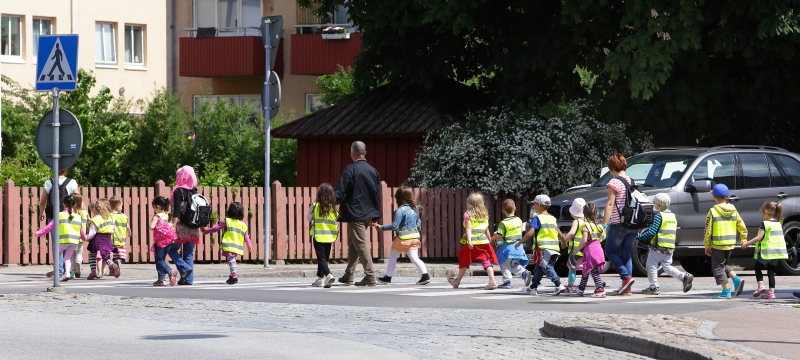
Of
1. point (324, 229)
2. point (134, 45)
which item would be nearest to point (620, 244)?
point (324, 229)

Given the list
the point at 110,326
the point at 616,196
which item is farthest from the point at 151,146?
the point at 110,326

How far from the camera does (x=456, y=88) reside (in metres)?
29.4

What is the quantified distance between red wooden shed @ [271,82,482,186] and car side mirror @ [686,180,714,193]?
28.8ft

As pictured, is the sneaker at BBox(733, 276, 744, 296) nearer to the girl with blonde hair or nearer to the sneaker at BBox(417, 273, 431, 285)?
the girl with blonde hair

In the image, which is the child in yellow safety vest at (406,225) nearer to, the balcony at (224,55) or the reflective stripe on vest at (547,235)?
the reflective stripe on vest at (547,235)

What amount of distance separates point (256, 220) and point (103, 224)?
16.1 ft

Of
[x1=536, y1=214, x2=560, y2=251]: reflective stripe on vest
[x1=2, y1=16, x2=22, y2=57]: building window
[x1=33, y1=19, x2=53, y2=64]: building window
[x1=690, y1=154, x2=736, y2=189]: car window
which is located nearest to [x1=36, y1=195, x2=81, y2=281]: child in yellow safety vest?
[x1=536, y1=214, x2=560, y2=251]: reflective stripe on vest

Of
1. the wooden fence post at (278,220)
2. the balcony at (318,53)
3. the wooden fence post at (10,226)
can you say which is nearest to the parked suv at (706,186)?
the wooden fence post at (278,220)

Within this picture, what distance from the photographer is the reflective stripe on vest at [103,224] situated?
64.0 ft

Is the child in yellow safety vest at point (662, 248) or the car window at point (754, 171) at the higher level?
the car window at point (754, 171)

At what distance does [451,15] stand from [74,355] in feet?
55.9

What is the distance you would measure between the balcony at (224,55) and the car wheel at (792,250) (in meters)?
25.4

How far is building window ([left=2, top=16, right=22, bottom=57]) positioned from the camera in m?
44.8

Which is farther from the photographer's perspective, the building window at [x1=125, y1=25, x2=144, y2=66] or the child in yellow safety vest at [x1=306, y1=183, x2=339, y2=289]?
the building window at [x1=125, y1=25, x2=144, y2=66]
